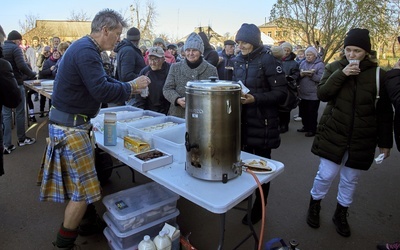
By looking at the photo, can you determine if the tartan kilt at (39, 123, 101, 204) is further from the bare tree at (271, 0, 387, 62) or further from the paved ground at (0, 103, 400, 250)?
the bare tree at (271, 0, 387, 62)

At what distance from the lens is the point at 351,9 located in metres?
14.0

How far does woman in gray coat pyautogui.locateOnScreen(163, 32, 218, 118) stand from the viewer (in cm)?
288

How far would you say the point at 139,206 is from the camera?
2.14 metres

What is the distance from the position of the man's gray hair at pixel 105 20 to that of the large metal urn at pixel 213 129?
0.80m

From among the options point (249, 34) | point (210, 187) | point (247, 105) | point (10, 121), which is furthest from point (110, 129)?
point (10, 121)

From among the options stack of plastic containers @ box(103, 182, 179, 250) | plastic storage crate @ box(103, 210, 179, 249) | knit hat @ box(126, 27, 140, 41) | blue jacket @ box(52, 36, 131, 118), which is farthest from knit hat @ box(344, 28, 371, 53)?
knit hat @ box(126, 27, 140, 41)

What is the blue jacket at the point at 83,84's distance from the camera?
5.94 feet

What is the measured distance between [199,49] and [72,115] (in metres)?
1.44

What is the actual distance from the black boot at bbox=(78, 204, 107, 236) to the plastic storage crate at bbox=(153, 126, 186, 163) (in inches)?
37.8

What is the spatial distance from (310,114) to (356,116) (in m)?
3.63

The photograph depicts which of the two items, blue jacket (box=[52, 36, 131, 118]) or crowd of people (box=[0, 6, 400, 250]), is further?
crowd of people (box=[0, 6, 400, 250])

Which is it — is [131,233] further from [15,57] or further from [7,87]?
[15,57]

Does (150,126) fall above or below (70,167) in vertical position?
above

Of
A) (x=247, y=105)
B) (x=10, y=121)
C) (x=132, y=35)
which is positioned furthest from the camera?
(x=10, y=121)
